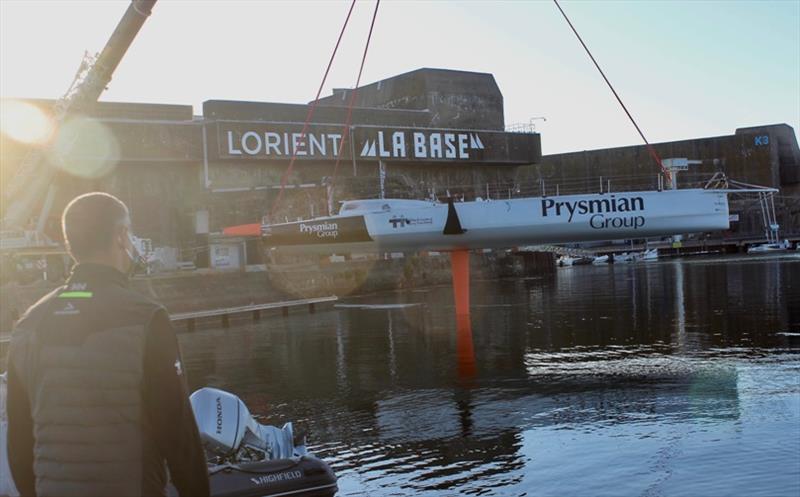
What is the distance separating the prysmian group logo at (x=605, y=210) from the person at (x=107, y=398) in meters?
16.2

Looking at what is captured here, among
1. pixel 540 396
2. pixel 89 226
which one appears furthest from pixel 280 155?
pixel 89 226

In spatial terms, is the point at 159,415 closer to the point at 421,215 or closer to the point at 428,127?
the point at 421,215

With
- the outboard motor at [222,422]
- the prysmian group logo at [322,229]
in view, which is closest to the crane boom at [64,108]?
the prysmian group logo at [322,229]

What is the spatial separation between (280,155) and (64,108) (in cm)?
1581

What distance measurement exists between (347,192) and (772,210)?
196 feet

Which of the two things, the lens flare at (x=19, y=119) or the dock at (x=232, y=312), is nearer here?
the dock at (x=232, y=312)

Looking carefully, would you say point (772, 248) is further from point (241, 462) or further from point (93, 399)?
point (93, 399)

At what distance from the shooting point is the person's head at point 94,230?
3.73 m

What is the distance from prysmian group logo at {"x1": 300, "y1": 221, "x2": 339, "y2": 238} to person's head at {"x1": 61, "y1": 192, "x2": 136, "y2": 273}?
649 inches

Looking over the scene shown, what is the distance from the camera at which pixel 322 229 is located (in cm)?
2039

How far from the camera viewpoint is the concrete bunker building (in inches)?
1767

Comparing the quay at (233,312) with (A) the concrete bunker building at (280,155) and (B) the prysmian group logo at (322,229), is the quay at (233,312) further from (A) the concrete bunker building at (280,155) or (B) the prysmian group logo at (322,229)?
(B) the prysmian group logo at (322,229)

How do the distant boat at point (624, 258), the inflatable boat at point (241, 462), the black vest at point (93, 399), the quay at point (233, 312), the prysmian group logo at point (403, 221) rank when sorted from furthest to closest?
1. the distant boat at point (624, 258)
2. the quay at point (233, 312)
3. the prysmian group logo at point (403, 221)
4. the inflatable boat at point (241, 462)
5. the black vest at point (93, 399)

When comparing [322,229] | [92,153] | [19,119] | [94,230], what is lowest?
[94,230]
